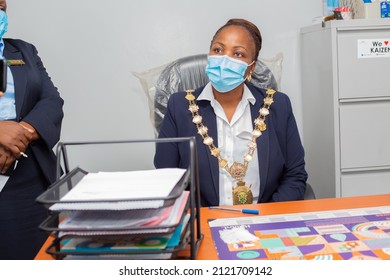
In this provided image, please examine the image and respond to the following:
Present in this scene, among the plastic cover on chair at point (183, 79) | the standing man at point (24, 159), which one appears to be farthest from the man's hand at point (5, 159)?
the plastic cover on chair at point (183, 79)

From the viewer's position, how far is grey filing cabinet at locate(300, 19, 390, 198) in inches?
82.5

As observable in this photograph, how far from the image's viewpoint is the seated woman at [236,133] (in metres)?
1.52

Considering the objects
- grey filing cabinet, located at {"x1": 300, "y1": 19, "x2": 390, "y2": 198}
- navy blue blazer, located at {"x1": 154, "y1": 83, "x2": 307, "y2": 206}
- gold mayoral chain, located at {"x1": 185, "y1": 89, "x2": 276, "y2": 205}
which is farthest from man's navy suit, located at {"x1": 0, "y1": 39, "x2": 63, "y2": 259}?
grey filing cabinet, located at {"x1": 300, "y1": 19, "x2": 390, "y2": 198}

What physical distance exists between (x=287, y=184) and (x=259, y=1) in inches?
50.4

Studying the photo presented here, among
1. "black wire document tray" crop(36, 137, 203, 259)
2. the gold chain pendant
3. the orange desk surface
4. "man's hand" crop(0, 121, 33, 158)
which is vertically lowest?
the gold chain pendant

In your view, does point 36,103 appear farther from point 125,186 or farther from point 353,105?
point 353,105

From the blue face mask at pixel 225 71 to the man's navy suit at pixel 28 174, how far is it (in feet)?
2.03

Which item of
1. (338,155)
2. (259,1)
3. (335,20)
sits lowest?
(338,155)

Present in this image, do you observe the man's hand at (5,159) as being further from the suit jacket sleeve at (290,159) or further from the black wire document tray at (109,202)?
the suit jacket sleeve at (290,159)

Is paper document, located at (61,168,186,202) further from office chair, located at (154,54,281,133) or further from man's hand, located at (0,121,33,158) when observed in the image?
office chair, located at (154,54,281,133)

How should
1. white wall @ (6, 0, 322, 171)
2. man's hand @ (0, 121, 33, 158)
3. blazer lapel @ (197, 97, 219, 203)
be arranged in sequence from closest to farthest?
man's hand @ (0, 121, 33, 158) < blazer lapel @ (197, 97, 219, 203) < white wall @ (6, 0, 322, 171)

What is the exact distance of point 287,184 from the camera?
156 centimetres
